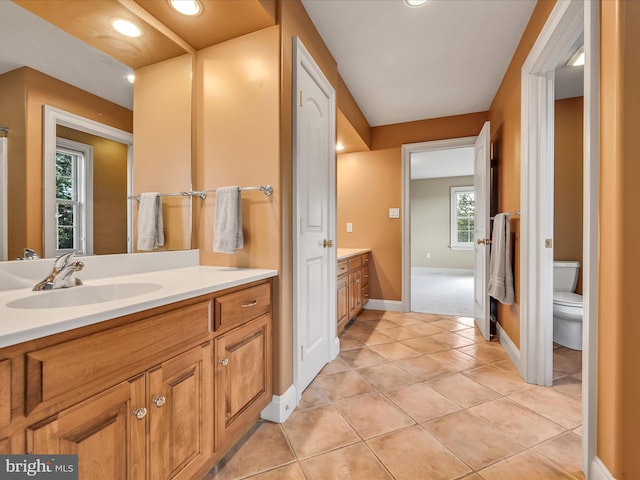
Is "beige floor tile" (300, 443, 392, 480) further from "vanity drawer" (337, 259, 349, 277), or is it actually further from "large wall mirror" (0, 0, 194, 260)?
"vanity drawer" (337, 259, 349, 277)

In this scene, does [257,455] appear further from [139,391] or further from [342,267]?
[342,267]

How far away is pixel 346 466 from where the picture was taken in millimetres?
1269

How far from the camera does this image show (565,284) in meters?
2.91

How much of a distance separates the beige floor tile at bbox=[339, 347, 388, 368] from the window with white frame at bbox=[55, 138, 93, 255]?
184cm

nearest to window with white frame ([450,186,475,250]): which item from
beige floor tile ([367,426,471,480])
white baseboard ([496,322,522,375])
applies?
white baseboard ([496,322,522,375])

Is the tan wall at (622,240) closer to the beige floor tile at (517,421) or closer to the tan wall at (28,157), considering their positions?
the beige floor tile at (517,421)

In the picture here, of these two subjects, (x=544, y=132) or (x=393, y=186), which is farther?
(x=393, y=186)

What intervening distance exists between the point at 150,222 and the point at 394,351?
2.07m

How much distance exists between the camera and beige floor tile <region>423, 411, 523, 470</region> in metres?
1.33

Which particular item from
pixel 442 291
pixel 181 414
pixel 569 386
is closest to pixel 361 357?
pixel 569 386

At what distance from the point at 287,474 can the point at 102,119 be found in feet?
5.84

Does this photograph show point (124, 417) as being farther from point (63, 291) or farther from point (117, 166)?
point (117, 166)

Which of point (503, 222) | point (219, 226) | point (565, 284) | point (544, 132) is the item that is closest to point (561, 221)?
point (565, 284)

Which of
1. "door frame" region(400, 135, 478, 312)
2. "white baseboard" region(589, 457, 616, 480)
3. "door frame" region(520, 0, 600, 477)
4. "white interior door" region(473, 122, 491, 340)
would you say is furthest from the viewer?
"door frame" region(400, 135, 478, 312)
